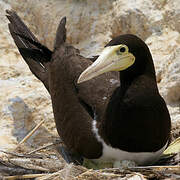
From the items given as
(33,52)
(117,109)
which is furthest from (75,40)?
(117,109)

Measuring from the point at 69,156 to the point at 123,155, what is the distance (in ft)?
2.46

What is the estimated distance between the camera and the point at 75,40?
20.3ft

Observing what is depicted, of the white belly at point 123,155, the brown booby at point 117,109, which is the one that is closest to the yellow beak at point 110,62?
the brown booby at point 117,109

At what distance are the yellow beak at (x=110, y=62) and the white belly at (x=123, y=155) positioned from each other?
53cm

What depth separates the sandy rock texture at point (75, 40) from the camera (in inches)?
184

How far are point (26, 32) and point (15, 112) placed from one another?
810mm

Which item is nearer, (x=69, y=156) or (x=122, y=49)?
(x=122, y=49)

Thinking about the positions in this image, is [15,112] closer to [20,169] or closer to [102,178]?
[20,169]

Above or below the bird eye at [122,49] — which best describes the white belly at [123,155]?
below

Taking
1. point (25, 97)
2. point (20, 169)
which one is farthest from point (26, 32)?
point (20, 169)

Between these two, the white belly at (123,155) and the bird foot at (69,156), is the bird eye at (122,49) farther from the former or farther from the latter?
the bird foot at (69,156)

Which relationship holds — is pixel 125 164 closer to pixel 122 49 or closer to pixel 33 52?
pixel 122 49

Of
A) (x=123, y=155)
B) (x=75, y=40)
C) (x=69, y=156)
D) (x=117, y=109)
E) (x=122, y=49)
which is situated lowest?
(x=69, y=156)

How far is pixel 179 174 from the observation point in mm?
3322
